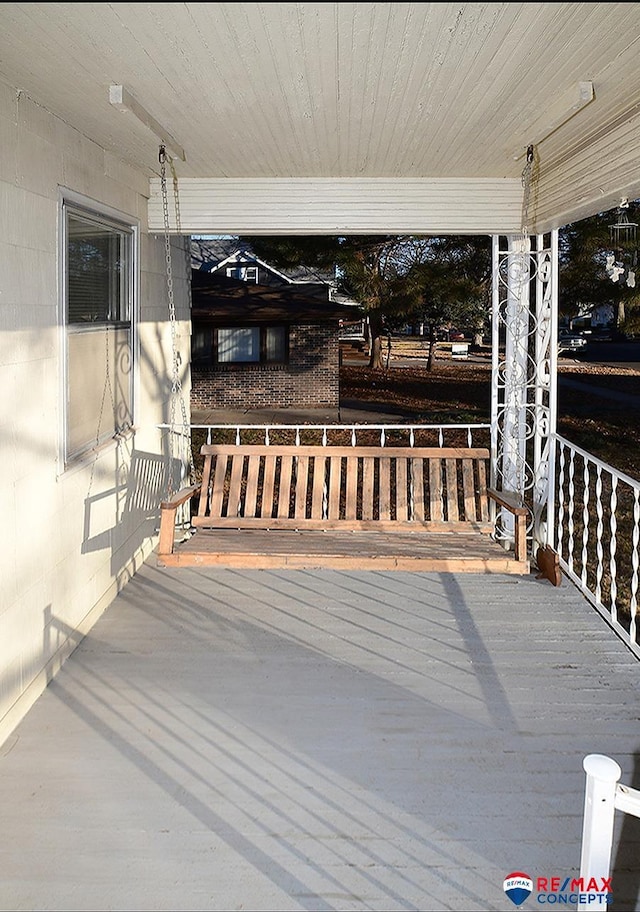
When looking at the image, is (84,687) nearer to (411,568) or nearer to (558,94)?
(411,568)

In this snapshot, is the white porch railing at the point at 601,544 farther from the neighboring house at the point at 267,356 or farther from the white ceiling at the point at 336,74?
the neighboring house at the point at 267,356

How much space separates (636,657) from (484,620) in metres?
0.91

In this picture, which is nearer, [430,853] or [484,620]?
[430,853]

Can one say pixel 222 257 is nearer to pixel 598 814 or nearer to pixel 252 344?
pixel 252 344

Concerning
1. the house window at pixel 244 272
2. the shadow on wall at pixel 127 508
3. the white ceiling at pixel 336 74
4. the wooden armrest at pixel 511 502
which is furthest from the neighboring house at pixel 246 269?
the white ceiling at pixel 336 74

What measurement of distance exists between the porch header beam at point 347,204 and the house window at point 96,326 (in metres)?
0.56

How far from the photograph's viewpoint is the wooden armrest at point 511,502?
538 centimetres

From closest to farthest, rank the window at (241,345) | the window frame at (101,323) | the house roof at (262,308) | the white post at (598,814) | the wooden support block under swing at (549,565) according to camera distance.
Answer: the white post at (598,814) → the window frame at (101,323) → the wooden support block under swing at (549,565) → the house roof at (262,308) → the window at (241,345)

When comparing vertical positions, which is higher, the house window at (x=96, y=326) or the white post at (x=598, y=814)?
the house window at (x=96, y=326)

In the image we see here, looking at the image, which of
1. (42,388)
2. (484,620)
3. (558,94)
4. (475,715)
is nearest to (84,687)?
(42,388)

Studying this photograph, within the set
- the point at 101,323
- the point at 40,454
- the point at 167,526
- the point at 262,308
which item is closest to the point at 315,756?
the point at 40,454

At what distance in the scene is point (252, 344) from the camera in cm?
1988

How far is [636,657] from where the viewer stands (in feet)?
15.1

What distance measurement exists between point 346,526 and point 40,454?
2451 mm
